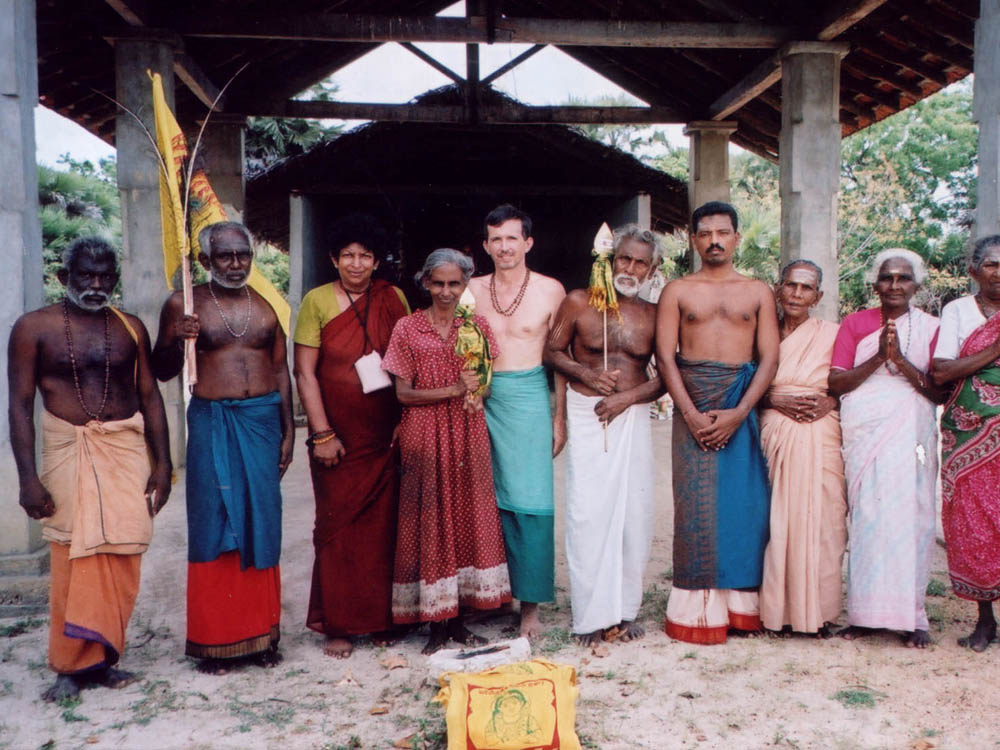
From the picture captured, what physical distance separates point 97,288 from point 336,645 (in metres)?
1.87

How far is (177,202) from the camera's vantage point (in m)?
3.47

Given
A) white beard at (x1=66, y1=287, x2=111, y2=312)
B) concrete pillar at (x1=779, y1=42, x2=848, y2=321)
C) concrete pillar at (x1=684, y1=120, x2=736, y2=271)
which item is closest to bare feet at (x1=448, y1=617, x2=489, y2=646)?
white beard at (x1=66, y1=287, x2=111, y2=312)

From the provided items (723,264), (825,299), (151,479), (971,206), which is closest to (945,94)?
(971,206)

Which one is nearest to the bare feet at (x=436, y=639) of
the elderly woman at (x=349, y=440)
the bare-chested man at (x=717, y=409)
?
the elderly woman at (x=349, y=440)

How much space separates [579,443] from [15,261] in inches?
119

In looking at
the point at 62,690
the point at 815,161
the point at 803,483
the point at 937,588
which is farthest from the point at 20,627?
the point at 815,161

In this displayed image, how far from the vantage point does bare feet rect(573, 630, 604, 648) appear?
3953mm

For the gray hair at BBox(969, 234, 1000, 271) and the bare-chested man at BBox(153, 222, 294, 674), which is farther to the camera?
the gray hair at BBox(969, 234, 1000, 271)

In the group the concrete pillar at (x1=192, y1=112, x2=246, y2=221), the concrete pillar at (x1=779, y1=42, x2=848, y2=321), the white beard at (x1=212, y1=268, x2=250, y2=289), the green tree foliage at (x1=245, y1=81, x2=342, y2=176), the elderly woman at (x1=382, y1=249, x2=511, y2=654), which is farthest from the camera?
the green tree foliage at (x1=245, y1=81, x2=342, y2=176)

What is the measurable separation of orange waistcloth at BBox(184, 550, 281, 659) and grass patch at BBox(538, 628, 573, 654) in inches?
50.4

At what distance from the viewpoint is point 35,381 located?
3400 mm

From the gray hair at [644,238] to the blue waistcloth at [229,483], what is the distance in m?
1.82

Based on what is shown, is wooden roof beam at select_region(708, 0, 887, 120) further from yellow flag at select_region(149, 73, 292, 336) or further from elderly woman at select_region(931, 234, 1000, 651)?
yellow flag at select_region(149, 73, 292, 336)

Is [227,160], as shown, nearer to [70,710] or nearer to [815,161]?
[815,161]
